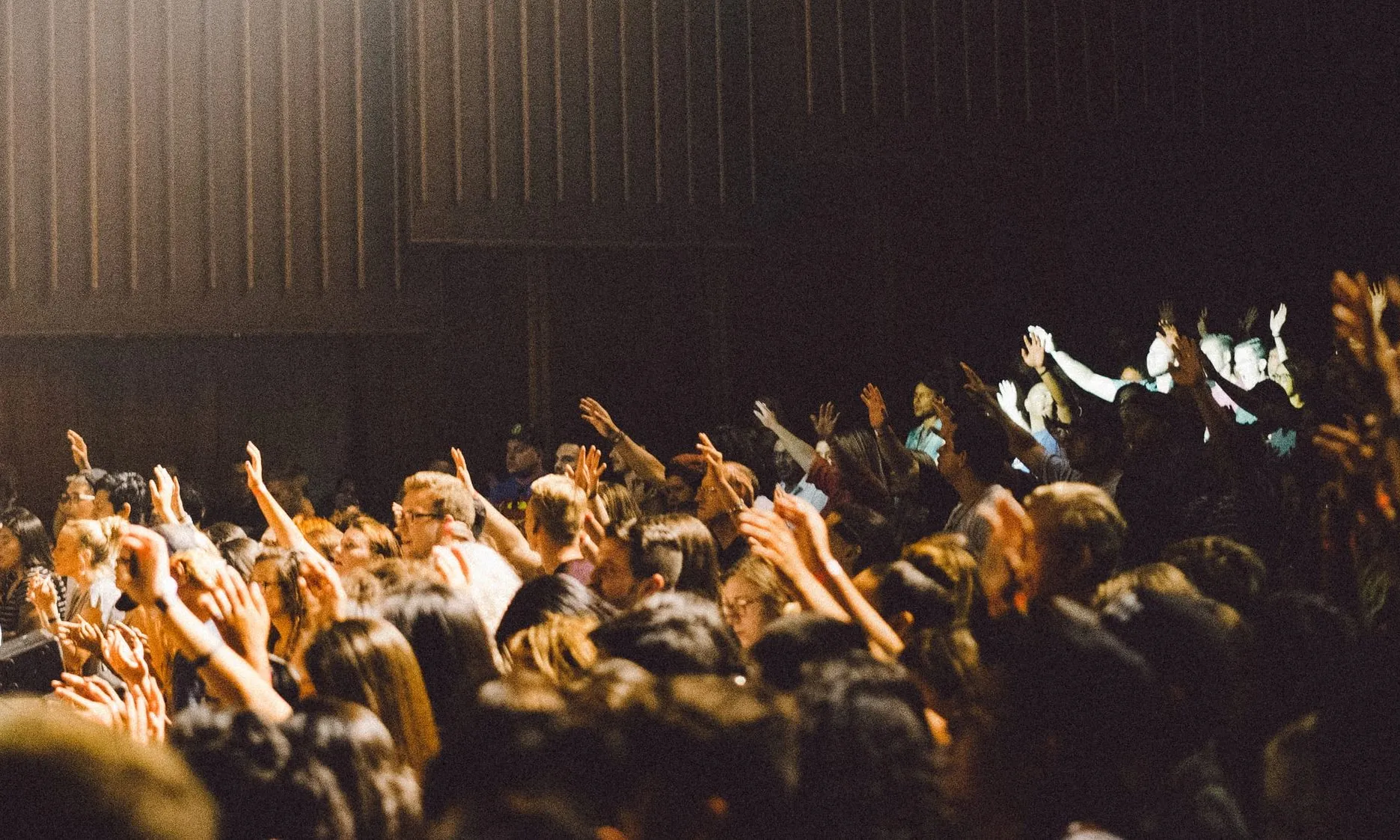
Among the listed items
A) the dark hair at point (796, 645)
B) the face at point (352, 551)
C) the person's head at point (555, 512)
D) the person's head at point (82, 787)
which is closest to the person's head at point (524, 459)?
the face at point (352, 551)

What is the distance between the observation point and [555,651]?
105 inches

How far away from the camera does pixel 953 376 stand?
960 centimetres

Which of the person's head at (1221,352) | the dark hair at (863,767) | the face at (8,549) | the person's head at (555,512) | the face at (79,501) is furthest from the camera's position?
the person's head at (1221,352)

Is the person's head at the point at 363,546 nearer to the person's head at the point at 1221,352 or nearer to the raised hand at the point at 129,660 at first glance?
the raised hand at the point at 129,660

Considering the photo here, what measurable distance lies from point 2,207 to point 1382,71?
374 inches

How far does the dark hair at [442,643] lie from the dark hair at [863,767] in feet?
2.88

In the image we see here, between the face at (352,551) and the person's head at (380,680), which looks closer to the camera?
the person's head at (380,680)

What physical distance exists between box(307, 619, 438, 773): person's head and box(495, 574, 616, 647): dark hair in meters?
0.63

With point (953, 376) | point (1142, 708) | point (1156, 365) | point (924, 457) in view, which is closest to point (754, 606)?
point (1142, 708)

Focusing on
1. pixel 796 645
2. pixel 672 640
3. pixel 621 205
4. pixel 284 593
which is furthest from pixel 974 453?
pixel 621 205

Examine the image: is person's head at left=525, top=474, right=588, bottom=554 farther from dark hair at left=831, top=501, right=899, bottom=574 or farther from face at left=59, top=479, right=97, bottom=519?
face at left=59, top=479, right=97, bottom=519

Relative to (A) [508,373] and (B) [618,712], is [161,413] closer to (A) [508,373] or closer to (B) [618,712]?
(A) [508,373]

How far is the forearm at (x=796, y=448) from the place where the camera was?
718 cm

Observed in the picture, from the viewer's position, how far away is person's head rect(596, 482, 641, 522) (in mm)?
5363
